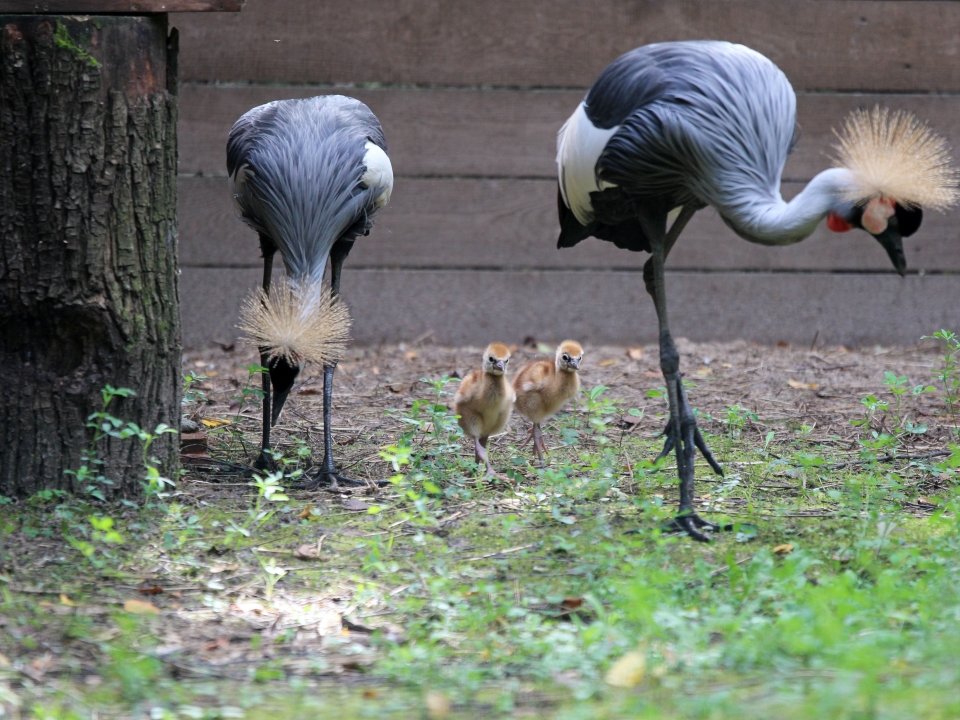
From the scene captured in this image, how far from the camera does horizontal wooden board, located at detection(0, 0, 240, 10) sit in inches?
122

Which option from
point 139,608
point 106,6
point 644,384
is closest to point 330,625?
point 139,608

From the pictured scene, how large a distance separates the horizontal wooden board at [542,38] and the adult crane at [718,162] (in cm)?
216

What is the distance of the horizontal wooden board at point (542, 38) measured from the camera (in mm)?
5598

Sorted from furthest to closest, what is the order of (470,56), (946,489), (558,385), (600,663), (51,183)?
(470,56)
(558,385)
(946,489)
(51,183)
(600,663)

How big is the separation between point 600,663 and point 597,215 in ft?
6.63

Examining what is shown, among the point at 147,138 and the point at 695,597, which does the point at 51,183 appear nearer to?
the point at 147,138

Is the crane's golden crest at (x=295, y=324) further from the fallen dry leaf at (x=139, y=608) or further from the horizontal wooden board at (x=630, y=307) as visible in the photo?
the horizontal wooden board at (x=630, y=307)

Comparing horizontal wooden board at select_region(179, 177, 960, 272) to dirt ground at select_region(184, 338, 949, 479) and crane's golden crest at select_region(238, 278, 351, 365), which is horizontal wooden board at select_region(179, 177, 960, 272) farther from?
crane's golden crest at select_region(238, 278, 351, 365)

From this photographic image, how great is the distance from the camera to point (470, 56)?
5676mm

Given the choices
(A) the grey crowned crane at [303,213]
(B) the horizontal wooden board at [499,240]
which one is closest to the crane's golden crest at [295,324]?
(A) the grey crowned crane at [303,213]

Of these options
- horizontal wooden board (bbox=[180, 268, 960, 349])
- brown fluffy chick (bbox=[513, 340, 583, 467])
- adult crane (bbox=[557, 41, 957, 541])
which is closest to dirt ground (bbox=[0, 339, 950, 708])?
horizontal wooden board (bbox=[180, 268, 960, 349])

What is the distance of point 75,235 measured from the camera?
123 inches

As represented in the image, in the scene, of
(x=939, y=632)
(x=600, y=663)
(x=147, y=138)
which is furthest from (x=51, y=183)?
(x=939, y=632)

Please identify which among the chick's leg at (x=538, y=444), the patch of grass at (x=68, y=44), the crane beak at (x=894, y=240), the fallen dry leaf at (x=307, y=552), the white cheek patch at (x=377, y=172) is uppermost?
the patch of grass at (x=68, y=44)
